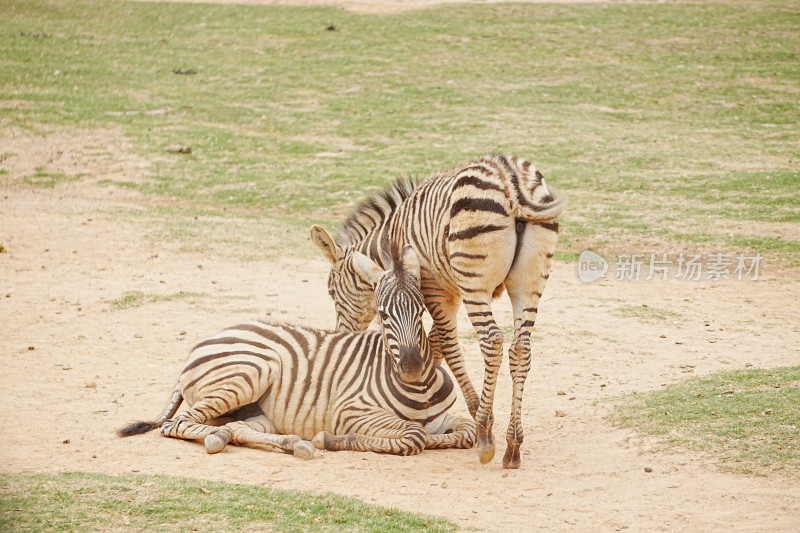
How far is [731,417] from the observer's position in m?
7.90

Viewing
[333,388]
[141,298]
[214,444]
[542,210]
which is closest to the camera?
[214,444]

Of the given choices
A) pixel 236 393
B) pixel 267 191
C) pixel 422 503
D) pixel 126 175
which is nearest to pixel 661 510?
pixel 422 503

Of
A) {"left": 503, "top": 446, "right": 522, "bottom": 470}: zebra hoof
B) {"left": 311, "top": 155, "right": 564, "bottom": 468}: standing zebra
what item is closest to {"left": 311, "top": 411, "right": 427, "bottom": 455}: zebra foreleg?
{"left": 311, "top": 155, "right": 564, "bottom": 468}: standing zebra

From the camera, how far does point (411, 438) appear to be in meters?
7.69

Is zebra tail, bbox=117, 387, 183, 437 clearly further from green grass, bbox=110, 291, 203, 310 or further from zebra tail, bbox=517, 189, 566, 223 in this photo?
green grass, bbox=110, 291, 203, 310

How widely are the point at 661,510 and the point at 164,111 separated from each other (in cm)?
1944

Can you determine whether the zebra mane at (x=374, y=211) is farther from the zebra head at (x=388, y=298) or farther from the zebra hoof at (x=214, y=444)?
the zebra hoof at (x=214, y=444)

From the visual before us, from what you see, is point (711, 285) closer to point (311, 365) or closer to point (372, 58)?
point (311, 365)

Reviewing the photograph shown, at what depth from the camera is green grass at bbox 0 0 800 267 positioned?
707 inches

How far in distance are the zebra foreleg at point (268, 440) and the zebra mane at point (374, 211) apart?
91.8 inches

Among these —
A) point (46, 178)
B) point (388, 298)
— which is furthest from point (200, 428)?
point (46, 178)

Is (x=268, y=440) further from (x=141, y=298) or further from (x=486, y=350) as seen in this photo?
(x=141, y=298)

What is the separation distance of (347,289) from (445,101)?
52.6 ft

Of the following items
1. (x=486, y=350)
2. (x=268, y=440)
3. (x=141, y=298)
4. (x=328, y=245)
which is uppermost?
(x=328, y=245)
